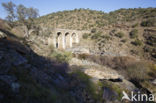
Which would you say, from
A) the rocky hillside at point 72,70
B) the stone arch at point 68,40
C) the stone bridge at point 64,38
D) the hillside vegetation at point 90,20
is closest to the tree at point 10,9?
the rocky hillside at point 72,70

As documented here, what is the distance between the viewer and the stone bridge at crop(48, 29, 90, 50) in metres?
24.4

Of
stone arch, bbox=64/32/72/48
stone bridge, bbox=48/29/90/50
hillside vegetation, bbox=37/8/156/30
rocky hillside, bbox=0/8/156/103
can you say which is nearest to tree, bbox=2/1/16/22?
rocky hillside, bbox=0/8/156/103

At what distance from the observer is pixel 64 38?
2844 cm

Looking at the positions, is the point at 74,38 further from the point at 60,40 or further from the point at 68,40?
the point at 60,40

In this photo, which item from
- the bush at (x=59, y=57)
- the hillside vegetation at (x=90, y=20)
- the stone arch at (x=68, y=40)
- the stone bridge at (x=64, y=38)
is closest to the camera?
the bush at (x=59, y=57)

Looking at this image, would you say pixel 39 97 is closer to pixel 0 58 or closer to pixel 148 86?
pixel 0 58

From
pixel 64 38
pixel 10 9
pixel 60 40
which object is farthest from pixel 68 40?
pixel 10 9

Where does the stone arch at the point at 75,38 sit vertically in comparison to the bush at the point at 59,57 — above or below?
above

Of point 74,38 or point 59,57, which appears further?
point 74,38

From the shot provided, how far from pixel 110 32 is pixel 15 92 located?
3315 cm

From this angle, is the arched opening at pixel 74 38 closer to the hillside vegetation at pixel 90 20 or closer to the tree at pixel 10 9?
the hillside vegetation at pixel 90 20

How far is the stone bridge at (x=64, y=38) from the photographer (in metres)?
24.4

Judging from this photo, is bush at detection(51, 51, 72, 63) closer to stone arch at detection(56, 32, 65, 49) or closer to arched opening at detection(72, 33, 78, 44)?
stone arch at detection(56, 32, 65, 49)

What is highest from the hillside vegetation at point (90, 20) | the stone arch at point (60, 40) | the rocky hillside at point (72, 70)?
the hillside vegetation at point (90, 20)
